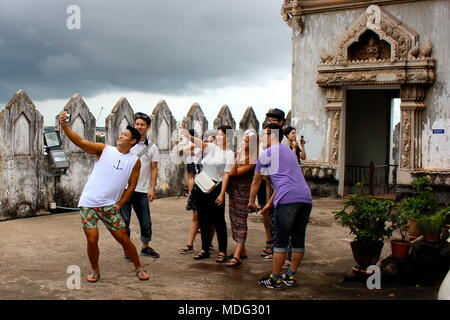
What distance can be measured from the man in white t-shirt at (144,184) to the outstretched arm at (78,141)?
3.76 ft

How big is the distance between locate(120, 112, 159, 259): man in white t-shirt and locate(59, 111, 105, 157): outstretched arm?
1146 millimetres

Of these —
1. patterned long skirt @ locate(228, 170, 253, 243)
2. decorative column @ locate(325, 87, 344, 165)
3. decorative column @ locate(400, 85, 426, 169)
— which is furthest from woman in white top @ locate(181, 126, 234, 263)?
decorative column @ locate(325, 87, 344, 165)

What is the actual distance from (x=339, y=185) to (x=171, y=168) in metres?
4.33

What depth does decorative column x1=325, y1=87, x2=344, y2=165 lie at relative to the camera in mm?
12820

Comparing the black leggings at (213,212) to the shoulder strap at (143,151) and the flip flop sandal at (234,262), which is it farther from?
the shoulder strap at (143,151)

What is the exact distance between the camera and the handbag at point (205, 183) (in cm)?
695

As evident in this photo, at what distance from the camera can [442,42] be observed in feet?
37.3

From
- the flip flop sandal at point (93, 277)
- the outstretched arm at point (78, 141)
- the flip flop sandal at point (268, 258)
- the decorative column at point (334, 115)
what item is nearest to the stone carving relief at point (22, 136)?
the outstretched arm at point (78, 141)

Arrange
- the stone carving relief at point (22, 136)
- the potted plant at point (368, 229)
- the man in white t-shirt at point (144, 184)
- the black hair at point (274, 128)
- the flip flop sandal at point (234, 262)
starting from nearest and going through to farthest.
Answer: the black hair at point (274, 128) → the potted plant at point (368, 229) → the flip flop sandal at point (234, 262) → the man in white t-shirt at point (144, 184) → the stone carving relief at point (22, 136)

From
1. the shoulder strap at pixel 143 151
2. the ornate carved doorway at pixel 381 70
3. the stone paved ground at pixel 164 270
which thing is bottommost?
the stone paved ground at pixel 164 270

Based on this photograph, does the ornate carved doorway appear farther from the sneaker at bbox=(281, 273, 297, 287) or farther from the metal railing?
the sneaker at bbox=(281, 273, 297, 287)

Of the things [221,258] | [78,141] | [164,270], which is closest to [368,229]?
[221,258]

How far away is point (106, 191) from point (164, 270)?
141 cm

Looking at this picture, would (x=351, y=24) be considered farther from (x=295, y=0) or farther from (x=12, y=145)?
(x=12, y=145)
